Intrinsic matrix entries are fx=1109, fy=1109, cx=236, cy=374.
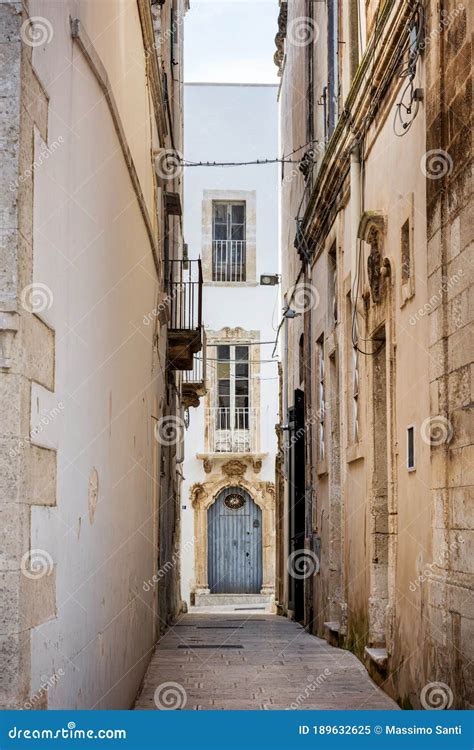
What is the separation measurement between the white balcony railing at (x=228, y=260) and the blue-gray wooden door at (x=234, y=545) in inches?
210

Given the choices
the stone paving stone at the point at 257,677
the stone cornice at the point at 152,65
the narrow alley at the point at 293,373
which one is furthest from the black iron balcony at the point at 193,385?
the stone paving stone at the point at 257,677

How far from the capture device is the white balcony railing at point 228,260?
27.9 metres

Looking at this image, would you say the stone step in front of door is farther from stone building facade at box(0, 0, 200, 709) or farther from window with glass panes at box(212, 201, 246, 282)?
stone building facade at box(0, 0, 200, 709)

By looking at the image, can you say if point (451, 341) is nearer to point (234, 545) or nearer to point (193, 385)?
point (193, 385)

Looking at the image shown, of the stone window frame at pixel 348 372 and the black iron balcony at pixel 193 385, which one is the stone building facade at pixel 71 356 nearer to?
the stone window frame at pixel 348 372

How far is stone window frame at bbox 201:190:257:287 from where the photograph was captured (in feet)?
91.3

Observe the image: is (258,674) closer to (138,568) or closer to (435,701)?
(138,568)

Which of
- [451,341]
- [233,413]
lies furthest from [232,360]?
[451,341]

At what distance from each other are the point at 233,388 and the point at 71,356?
22540mm

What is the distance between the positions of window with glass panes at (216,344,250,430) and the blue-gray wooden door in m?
1.75

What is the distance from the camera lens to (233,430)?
2714 centimetres

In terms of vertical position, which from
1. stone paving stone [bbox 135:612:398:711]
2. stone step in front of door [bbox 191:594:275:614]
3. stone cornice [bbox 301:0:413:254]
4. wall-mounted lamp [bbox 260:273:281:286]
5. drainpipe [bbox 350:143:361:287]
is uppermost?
wall-mounted lamp [bbox 260:273:281:286]

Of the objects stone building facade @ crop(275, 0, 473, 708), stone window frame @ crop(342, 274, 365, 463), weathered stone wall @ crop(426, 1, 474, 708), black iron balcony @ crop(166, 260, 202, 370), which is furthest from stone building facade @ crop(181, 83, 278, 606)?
weathered stone wall @ crop(426, 1, 474, 708)

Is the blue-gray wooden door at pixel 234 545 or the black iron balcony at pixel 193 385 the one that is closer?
the black iron balcony at pixel 193 385
